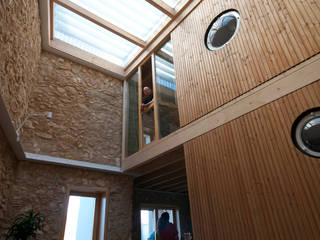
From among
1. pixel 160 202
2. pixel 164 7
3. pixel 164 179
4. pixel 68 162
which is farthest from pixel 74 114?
pixel 160 202

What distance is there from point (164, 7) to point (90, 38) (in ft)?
7.92

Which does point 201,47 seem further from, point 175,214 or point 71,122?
point 175,214

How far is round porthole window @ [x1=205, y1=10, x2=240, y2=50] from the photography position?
4.23 meters

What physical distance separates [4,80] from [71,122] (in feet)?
9.97

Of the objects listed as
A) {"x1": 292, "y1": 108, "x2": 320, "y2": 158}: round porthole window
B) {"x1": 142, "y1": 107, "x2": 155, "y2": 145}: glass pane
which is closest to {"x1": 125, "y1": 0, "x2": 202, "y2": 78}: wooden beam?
{"x1": 142, "y1": 107, "x2": 155, "y2": 145}: glass pane

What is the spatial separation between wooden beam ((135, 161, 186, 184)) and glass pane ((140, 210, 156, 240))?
1.31 metres

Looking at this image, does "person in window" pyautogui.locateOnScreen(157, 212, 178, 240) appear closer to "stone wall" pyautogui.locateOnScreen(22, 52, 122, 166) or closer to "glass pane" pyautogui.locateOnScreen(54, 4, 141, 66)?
"stone wall" pyautogui.locateOnScreen(22, 52, 122, 166)

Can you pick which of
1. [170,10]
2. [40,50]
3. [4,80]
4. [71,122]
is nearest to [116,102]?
[71,122]

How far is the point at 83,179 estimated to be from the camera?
18.7 feet

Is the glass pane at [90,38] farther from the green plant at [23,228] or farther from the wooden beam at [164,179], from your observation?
the green plant at [23,228]

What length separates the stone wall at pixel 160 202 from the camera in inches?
276

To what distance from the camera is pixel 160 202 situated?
309 inches

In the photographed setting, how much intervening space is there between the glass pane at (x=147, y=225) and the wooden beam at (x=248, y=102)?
10.4ft

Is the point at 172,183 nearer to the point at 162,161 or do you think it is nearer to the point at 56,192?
the point at 162,161
